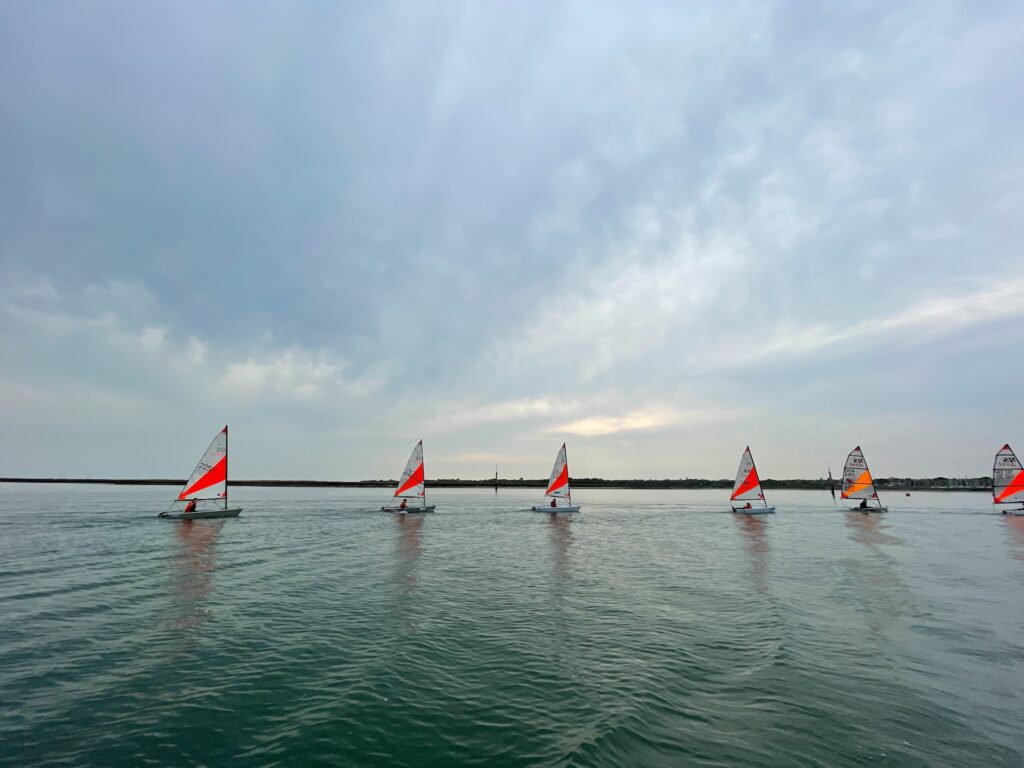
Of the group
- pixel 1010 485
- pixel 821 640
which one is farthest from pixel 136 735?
pixel 1010 485

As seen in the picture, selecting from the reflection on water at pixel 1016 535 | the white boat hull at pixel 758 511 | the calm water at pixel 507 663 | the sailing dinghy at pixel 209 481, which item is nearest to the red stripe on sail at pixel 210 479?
the sailing dinghy at pixel 209 481

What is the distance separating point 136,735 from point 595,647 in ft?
34.2

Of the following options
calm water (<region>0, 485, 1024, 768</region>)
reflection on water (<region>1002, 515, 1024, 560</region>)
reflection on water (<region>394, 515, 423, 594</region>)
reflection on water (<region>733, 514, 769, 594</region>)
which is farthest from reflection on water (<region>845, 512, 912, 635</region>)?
reflection on water (<region>394, 515, 423, 594</region>)

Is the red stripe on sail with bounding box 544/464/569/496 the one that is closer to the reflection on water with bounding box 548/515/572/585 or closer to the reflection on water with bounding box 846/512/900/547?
the reflection on water with bounding box 548/515/572/585

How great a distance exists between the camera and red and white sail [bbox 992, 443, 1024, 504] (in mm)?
70125

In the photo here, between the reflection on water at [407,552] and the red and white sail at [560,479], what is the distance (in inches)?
928

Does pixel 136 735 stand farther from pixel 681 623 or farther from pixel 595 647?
pixel 681 623

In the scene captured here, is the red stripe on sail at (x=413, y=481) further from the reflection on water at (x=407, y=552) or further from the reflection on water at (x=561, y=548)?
the reflection on water at (x=561, y=548)

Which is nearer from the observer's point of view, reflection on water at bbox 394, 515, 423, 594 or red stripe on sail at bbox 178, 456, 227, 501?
reflection on water at bbox 394, 515, 423, 594

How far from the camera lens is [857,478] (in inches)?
3076

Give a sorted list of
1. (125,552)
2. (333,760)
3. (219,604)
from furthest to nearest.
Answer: (125,552) < (219,604) < (333,760)

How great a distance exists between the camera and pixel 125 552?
1203 inches

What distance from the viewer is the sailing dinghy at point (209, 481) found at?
54438 mm

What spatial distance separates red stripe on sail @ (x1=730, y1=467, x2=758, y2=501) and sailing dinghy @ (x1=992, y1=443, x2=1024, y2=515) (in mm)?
34429
